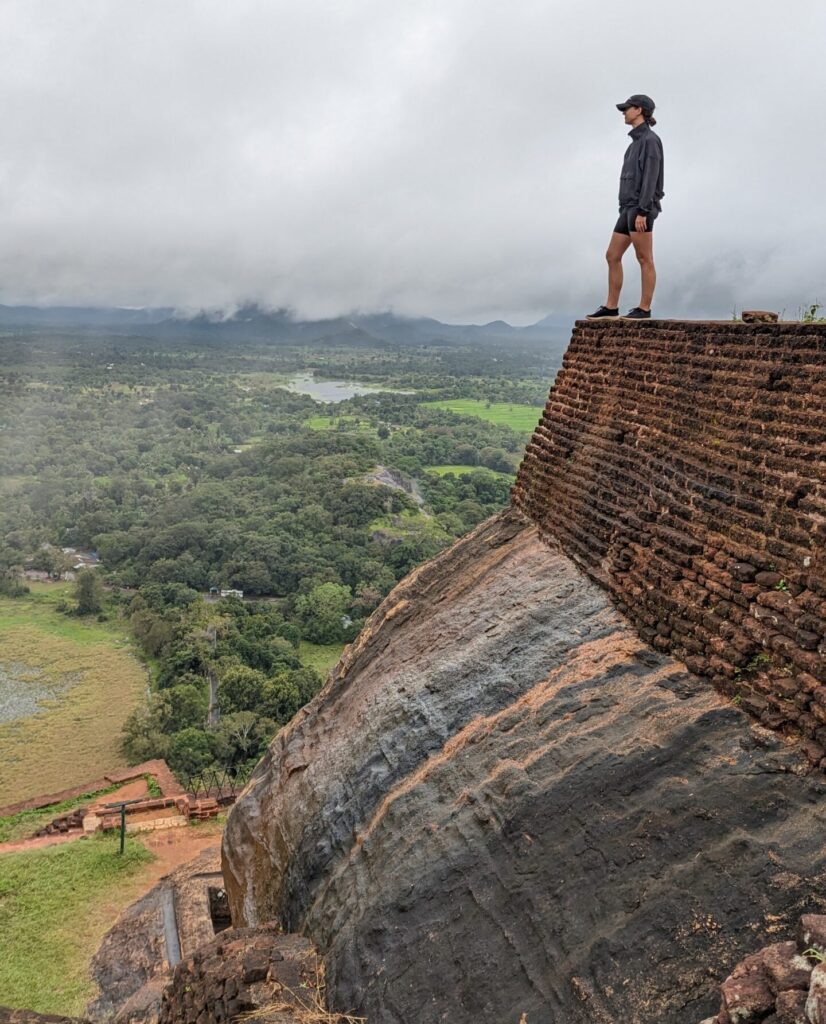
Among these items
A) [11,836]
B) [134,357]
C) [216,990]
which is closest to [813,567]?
[216,990]

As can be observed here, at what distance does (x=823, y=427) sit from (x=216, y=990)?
622 centimetres

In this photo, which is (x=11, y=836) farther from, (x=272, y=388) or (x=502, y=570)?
(x=272, y=388)

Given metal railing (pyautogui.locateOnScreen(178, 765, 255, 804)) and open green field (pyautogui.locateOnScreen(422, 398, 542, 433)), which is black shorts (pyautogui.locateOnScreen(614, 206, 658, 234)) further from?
open green field (pyautogui.locateOnScreen(422, 398, 542, 433))

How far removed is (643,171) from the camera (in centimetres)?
713

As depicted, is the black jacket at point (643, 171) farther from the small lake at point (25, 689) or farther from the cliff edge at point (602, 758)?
the small lake at point (25, 689)

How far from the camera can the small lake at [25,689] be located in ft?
102

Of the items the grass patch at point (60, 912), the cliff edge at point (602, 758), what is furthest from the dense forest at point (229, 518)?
the cliff edge at point (602, 758)

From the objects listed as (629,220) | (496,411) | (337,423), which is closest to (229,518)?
(337,423)

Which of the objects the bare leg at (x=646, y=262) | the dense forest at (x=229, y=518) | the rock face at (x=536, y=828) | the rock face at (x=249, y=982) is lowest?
the dense forest at (x=229, y=518)

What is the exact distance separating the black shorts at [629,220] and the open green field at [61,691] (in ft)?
78.0

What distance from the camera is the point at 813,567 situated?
4.34 meters

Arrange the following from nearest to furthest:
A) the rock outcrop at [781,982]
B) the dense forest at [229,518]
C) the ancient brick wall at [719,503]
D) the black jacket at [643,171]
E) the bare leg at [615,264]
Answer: the rock outcrop at [781,982] → the ancient brick wall at [719,503] → the black jacket at [643,171] → the bare leg at [615,264] → the dense forest at [229,518]

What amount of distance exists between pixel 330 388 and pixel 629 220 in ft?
533

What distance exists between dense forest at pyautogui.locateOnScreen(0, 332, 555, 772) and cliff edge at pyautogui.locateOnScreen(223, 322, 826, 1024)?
776 inches
